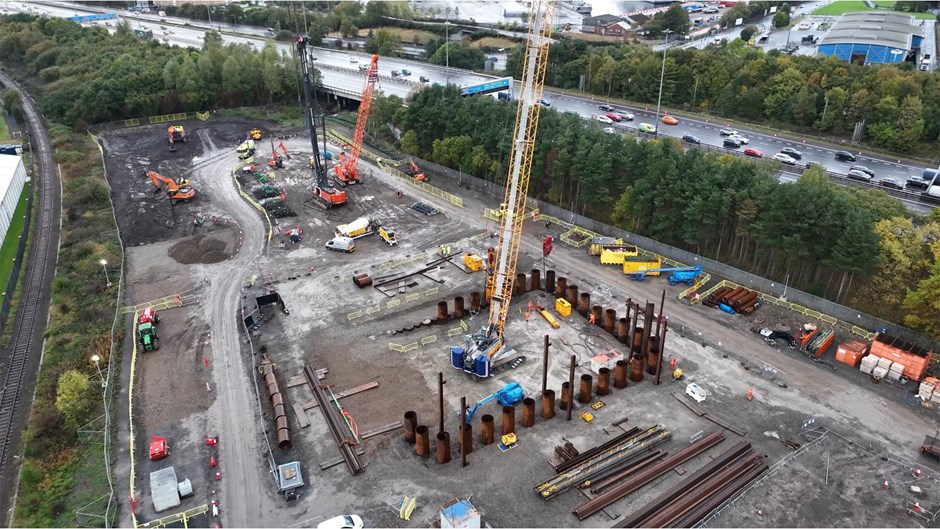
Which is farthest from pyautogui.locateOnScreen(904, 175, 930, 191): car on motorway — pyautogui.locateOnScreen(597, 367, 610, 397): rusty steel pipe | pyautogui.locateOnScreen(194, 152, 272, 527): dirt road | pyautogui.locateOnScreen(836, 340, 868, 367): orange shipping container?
pyautogui.locateOnScreen(194, 152, 272, 527): dirt road

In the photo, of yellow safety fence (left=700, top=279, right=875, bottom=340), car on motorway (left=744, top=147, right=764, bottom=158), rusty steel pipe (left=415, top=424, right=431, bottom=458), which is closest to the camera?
rusty steel pipe (left=415, top=424, right=431, bottom=458)

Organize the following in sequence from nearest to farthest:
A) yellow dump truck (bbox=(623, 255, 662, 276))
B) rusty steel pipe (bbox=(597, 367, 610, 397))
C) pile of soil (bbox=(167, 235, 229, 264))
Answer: rusty steel pipe (bbox=(597, 367, 610, 397))
yellow dump truck (bbox=(623, 255, 662, 276))
pile of soil (bbox=(167, 235, 229, 264))

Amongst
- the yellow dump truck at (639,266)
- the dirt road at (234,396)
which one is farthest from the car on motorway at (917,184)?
the dirt road at (234,396)

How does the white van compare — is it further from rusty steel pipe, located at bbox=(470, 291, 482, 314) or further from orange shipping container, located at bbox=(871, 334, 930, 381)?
orange shipping container, located at bbox=(871, 334, 930, 381)

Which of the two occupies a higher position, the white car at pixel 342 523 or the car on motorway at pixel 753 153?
the car on motorway at pixel 753 153

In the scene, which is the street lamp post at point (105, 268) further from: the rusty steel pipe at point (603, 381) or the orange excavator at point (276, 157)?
the rusty steel pipe at point (603, 381)
